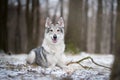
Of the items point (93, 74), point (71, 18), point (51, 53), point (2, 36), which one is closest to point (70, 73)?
point (93, 74)

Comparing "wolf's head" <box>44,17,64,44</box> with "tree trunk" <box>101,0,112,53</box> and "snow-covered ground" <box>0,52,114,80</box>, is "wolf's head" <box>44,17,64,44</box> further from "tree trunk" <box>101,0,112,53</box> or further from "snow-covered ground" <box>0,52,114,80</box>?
"tree trunk" <box>101,0,112,53</box>

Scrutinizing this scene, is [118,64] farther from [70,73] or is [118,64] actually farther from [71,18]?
[71,18]

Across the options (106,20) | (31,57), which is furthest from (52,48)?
(106,20)

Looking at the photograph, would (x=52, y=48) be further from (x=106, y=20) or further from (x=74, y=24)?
(x=106, y=20)

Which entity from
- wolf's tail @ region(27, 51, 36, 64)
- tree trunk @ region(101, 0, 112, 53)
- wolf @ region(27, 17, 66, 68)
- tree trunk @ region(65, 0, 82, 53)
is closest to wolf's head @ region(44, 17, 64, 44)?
wolf @ region(27, 17, 66, 68)

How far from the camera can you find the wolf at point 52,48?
9.87 m

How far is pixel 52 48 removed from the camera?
33.1 feet

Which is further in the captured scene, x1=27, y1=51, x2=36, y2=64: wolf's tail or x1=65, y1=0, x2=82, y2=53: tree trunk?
x1=65, y1=0, x2=82, y2=53: tree trunk

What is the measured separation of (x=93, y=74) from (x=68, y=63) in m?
1.92

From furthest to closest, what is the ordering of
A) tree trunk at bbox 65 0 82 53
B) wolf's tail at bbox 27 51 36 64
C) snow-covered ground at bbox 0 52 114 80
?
Result: tree trunk at bbox 65 0 82 53 → wolf's tail at bbox 27 51 36 64 → snow-covered ground at bbox 0 52 114 80

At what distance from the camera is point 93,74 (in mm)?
8766

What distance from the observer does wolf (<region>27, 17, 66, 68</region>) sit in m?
9.87

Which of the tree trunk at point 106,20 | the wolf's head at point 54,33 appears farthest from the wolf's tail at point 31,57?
the tree trunk at point 106,20

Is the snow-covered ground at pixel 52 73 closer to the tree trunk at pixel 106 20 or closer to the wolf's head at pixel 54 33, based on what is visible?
the wolf's head at pixel 54 33
